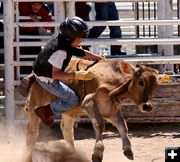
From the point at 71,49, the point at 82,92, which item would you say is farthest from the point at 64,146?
the point at 71,49

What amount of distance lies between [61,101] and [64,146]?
1.12m

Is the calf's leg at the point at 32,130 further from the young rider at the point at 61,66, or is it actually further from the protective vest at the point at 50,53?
the protective vest at the point at 50,53

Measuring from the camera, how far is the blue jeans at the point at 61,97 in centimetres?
759

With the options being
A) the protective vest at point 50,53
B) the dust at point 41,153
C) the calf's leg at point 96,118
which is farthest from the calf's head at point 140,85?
the dust at point 41,153

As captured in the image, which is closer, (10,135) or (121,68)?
(121,68)

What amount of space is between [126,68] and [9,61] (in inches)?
112

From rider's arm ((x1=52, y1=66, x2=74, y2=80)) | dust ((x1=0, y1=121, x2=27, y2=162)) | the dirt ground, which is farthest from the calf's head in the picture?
dust ((x1=0, y1=121, x2=27, y2=162))

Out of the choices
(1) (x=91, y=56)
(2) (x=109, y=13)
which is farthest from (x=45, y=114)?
(2) (x=109, y=13)

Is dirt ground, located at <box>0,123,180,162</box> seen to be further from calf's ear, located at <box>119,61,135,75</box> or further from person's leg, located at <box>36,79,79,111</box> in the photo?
calf's ear, located at <box>119,61,135,75</box>

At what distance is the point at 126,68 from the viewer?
25.1ft

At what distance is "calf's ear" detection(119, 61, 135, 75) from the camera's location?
300 inches

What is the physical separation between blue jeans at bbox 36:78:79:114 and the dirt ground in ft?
2.43

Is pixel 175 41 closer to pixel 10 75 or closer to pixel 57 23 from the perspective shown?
pixel 57 23

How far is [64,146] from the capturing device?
8.55 metres
